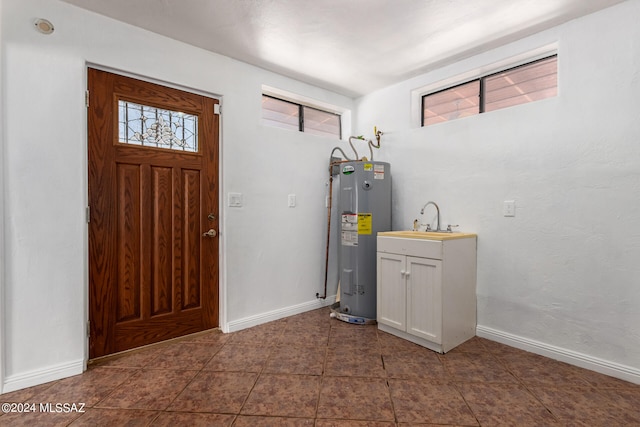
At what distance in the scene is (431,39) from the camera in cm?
242

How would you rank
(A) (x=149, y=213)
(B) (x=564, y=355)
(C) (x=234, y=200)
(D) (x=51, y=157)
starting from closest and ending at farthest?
(D) (x=51, y=157)
(B) (x=564, y=355)
(A) (x=149, y=213)
(C) (x=234, y=200)

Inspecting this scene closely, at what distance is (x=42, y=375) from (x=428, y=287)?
2.66m

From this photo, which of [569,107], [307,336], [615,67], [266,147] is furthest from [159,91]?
[615,67]

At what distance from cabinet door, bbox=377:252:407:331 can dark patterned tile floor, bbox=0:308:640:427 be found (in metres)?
0.21

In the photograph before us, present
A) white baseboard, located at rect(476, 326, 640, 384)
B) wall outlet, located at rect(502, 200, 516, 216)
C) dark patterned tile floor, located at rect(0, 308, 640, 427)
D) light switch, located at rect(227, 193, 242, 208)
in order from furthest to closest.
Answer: light switch, located at rect(227, 193, 242, 208)
wall outlet, located at rect(502, 200, 516, 216)
white baseboard, located at rect(476, 326, 640, 384)
dark patterned tile floor, located at rect(0, 308, 640, 427)

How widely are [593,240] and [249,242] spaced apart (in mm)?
2643

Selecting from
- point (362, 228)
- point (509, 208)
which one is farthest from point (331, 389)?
point (509, 208)

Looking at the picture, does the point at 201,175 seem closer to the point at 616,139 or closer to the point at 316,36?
the point at 316,36

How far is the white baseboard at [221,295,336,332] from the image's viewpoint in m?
2.73

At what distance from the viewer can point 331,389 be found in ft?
5.99

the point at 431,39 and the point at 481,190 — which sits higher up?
the point at 431,39

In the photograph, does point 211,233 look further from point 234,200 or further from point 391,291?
point 391,291

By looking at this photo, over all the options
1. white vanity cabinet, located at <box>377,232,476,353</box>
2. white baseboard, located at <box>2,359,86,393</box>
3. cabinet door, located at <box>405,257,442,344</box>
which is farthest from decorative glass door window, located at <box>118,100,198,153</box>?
cabinet door, located at <box>405,257,442,344</box>

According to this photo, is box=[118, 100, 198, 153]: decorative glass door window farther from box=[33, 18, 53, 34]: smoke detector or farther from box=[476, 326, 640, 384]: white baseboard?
box=[476, 326, 640, 384]: white baseboard
